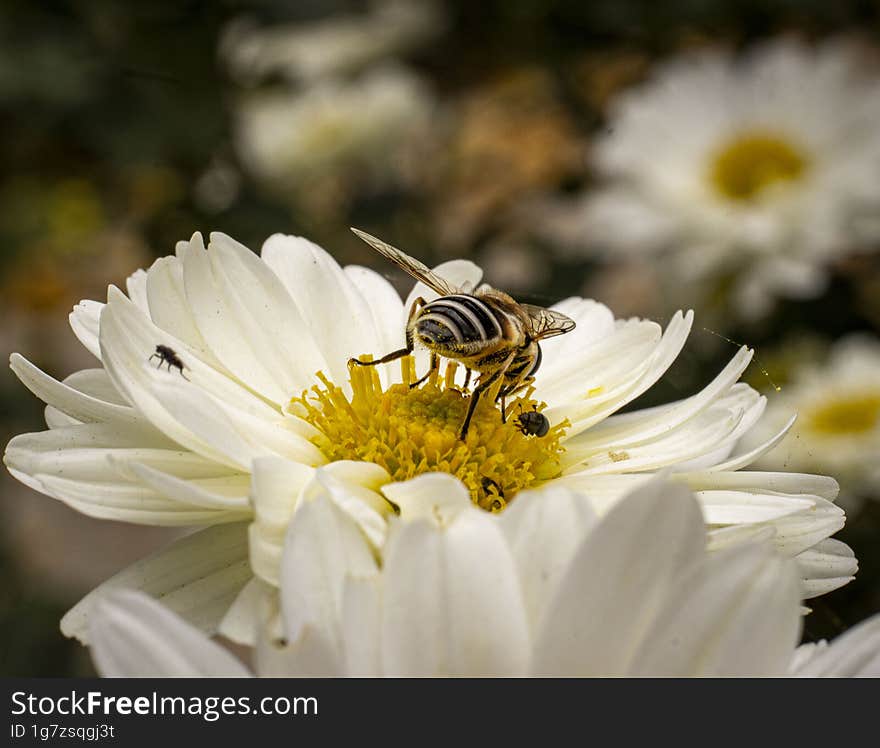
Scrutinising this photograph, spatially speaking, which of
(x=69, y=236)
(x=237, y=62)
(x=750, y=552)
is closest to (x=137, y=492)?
(x=750, y=552)

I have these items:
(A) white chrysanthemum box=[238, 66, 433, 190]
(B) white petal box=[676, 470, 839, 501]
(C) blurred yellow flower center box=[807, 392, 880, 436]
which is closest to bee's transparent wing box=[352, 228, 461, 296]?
(B) white petal box=[676, 470, 839, 501]

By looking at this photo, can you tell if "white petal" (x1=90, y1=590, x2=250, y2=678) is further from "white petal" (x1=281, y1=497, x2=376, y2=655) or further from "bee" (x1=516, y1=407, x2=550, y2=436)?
"bee" (x1=516, y1=407, x2=550, y2=436)

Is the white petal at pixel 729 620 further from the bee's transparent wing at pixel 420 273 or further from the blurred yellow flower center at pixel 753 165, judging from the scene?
the blurred yellow flower center at pixel 753 165

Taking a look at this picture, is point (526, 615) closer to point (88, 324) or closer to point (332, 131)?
point (88, 324)

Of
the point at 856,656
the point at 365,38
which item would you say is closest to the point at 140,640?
the point at 856,656

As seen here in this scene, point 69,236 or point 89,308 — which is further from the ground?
point 69,236

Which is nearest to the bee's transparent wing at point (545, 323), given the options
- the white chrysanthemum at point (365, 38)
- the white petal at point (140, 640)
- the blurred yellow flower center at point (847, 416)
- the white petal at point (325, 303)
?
the white petal at point (325, 303)

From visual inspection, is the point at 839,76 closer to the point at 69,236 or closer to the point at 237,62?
the point at 237,62
